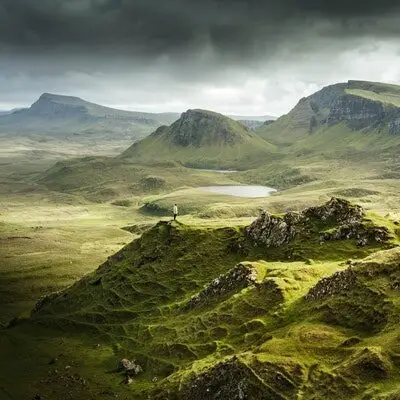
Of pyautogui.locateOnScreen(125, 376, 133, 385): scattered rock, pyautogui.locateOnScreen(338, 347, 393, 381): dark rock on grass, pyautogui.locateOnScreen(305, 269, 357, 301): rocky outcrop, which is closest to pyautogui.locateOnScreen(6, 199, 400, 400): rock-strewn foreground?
pyautogui.locateOnScreen(338, 347, 393, 381): dark rock on grass

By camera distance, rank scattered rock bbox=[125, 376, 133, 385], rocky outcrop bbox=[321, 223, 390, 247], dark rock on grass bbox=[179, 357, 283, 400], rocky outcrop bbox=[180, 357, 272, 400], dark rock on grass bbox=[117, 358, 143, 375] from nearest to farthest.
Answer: dark rock on grass bbox=[179, 357, 283, 400] → rocky outcrop bbox=[180, 357, 272, 400] → scattered rock bbox=[125, 376, 133, 385] → dark rock on grass bbox=[117, 358, 143, 375] → rocky outcrop bbox=[321, 223, 390, 247]

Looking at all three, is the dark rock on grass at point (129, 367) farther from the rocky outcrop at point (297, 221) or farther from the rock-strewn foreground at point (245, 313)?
the rocky outcrop at point (297, 221)

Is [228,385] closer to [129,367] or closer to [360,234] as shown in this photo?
[129,367]

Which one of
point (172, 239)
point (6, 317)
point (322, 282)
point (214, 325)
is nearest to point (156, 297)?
point (172, 239)

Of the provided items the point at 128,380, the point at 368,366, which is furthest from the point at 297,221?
the point at 368,366

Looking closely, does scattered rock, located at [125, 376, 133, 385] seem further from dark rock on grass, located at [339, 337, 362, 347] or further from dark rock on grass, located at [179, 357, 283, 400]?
dark rock on grass, located at [339, 337, 362, 347]

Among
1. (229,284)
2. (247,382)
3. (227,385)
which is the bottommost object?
(227,385)
